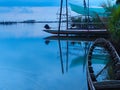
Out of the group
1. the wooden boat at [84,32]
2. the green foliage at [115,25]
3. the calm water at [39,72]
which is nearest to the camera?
the calm water at [39,72]

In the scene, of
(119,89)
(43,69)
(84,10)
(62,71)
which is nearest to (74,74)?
(62,71)

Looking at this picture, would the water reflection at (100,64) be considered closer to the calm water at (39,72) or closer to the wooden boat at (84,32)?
the calm water at (39,72)

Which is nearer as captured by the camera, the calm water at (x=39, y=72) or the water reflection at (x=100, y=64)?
the calm water at (x=39, y=72)

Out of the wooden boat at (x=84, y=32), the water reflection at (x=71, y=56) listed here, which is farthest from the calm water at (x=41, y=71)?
the wooden boat at (x=84, y=32)

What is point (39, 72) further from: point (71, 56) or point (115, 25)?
point (71, 56)

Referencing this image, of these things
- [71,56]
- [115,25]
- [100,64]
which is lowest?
[71,56]

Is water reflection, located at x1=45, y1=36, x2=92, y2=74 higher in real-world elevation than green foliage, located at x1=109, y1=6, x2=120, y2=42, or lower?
lower

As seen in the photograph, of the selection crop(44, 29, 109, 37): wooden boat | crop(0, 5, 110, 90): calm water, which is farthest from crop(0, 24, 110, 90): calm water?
crop(44, 29, 109, 37): wooden boat

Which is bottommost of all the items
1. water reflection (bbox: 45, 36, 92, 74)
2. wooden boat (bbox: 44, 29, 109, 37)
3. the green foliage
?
water reflection (bbox: 45, 36, 92, 74)

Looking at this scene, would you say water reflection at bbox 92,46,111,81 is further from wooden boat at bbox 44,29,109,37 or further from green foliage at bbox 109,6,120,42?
wooden boat at bbox 44,29,109,37

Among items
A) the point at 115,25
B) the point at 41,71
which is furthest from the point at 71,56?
the point at 41,71

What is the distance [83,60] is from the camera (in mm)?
15930

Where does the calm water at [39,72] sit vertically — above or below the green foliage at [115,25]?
below

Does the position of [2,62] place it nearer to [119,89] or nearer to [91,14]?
[119,89]
